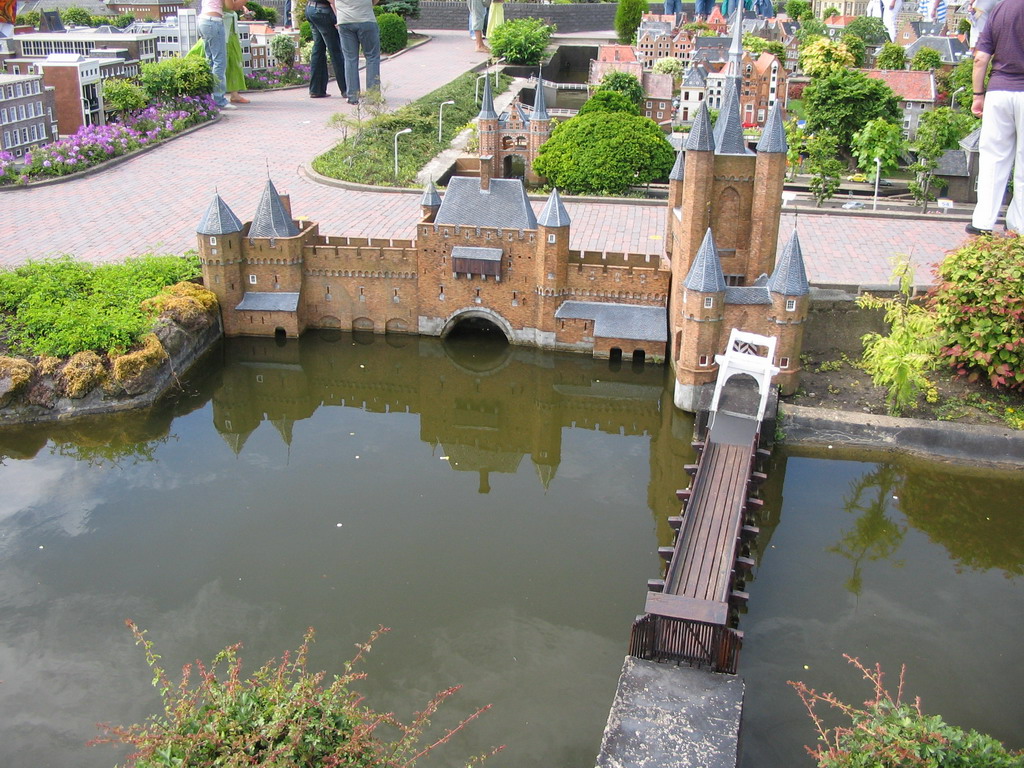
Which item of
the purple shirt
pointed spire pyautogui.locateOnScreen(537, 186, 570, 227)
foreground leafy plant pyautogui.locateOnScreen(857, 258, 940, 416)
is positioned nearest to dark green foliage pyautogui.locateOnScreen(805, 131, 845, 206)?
foreground leafy plant pyautogui.locateOnScreen(857, 258, 940, 416)

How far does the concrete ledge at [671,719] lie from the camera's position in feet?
55.6

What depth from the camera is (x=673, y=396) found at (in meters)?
32.2

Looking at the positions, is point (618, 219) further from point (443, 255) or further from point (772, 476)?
point (772, 476)

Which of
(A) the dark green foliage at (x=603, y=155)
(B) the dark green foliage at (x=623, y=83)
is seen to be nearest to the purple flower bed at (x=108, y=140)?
(A) the dark green foliage at (x=603, y=155)

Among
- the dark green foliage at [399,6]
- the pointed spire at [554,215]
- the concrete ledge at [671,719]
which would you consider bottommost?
the concrete ledge at [671,719]

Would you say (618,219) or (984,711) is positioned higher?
(618,219)

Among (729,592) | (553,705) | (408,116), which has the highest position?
(408,116)

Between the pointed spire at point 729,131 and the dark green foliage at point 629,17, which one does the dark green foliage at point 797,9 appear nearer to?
the dark green foliage at point 629,17

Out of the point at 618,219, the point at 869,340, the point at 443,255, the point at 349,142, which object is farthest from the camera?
the point at 349,142

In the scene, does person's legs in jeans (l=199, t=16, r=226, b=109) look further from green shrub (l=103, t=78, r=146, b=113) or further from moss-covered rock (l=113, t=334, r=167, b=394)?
moss-covered rock (l=113, t=334, r=167, b=394)

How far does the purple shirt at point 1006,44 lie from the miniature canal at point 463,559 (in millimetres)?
10594

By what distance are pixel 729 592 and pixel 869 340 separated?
12754 millimetres

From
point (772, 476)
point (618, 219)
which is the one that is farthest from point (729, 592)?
point (618, 219)

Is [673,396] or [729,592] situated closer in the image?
[729,592]
